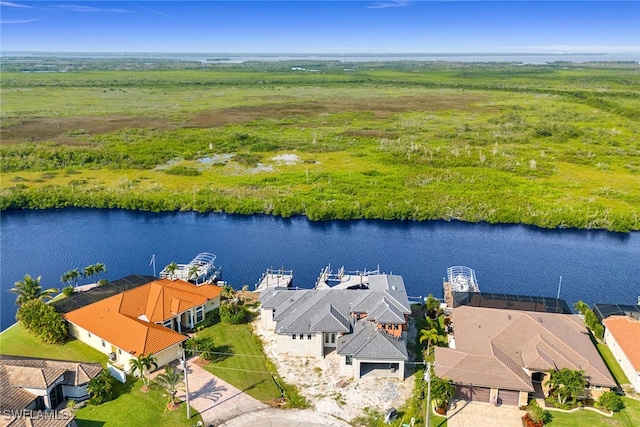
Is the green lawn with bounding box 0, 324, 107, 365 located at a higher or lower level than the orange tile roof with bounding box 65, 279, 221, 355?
lower

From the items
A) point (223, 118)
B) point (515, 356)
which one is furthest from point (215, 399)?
point (223, 118)

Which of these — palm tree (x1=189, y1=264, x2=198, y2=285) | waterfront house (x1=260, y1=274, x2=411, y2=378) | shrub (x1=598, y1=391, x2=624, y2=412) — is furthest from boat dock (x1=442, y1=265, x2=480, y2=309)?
palm tree (x1=189, y1=264, x2=198, y2=285)

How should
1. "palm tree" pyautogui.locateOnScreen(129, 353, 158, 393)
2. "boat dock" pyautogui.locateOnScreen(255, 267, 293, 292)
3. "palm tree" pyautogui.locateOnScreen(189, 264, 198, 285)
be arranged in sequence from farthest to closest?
"boat dock" pyautogui.locateOnScreen(255, 267, 293, 292) → "palm tree" pyautogui.locateOnScreen(189, 264, 198, 285) → "palm tree" pyautogui.locateOnScreen(129, 353, 158, 393)

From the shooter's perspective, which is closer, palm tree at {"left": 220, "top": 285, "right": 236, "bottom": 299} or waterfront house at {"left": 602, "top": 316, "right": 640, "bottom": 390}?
waterfront house at {"left": 602, "top": 316, "right": 640, "bottom": 390}

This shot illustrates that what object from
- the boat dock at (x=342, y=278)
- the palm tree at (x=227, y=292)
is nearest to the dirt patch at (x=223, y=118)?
the boat dock at (x=342, y=278)

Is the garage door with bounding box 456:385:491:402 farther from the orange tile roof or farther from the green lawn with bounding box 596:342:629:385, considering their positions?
the orange tile roof

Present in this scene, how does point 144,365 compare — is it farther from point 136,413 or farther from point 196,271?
point 196,271

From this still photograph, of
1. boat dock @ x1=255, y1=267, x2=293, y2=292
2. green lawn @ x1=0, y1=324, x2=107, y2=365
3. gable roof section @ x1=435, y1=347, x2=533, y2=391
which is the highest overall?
gable roof section @ x1=435, y1=347, x2=533, y2=391
